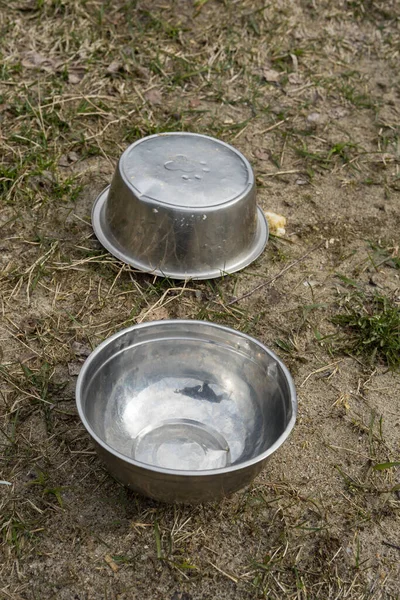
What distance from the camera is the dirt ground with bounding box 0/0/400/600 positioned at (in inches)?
88.7

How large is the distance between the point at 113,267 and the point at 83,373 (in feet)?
3.22

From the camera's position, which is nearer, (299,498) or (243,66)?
(299,498)

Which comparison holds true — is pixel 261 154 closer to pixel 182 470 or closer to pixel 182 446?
pixel 182 446

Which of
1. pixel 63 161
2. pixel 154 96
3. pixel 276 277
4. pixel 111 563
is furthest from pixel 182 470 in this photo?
pixel 154 96

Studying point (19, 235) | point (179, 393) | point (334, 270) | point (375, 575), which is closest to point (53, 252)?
point (19, 235)

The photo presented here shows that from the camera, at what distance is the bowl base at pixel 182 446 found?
A: 8.05ft

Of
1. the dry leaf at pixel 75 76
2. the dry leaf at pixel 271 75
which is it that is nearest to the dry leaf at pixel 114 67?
the dry leaf at pixel 75 76

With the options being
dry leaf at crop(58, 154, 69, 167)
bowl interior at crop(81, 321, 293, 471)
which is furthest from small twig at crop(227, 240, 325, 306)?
dry leaf at crop(58, 154, 69, 167)

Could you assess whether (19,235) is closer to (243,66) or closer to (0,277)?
(0,277)

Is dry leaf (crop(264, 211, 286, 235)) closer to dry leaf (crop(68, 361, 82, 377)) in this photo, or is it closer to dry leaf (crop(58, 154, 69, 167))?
dry leaf (crop(58, 154, 69, 167))

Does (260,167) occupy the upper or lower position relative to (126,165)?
lower

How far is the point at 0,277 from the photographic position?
3.12 metres

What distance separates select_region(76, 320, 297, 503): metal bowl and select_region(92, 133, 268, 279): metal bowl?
57 cm

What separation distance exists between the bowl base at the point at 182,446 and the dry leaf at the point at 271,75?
259cm
